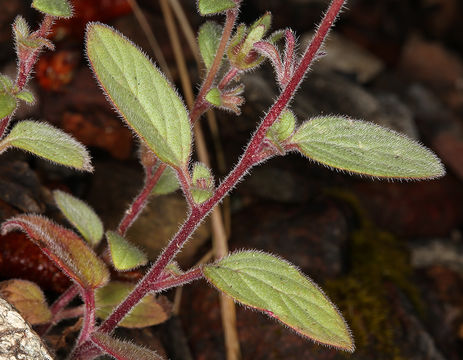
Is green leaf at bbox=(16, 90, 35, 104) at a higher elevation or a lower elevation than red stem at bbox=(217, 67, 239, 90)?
lower

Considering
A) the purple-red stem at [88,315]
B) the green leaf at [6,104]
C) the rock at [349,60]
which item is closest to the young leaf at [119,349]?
the purple-red stem at [88,315]

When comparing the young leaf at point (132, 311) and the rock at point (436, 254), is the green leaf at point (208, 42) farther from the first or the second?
the rock at point (436, 254)

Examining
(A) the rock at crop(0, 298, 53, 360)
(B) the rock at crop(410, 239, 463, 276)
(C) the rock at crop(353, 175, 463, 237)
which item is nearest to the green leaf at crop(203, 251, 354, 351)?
(A) the rock at crop(0, 298, 53, 360)

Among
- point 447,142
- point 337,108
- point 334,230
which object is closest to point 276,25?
point 337,108

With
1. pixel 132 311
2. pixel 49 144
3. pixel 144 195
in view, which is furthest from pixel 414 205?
pixel 49 144

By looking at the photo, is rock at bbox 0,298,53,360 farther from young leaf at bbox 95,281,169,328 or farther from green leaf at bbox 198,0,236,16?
green leaf at bbox 198,0,236,16

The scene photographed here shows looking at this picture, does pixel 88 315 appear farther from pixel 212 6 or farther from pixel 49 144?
pixel 212 6
